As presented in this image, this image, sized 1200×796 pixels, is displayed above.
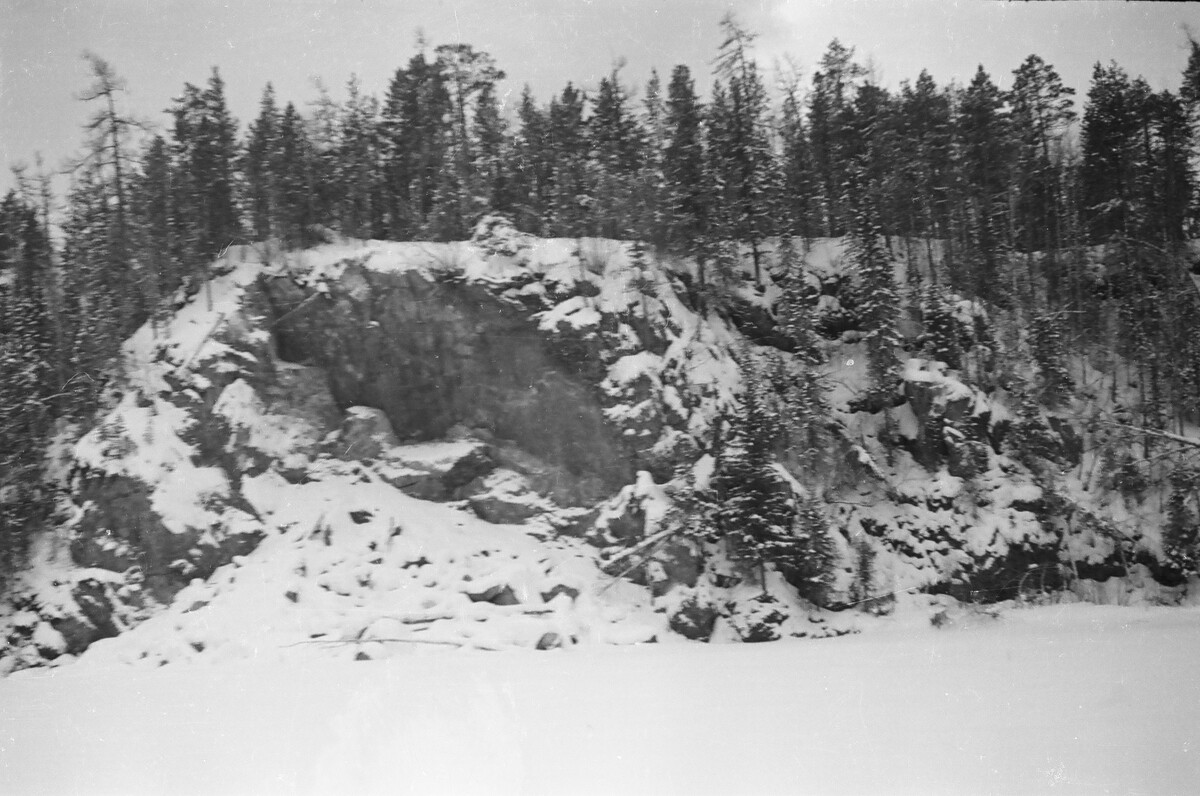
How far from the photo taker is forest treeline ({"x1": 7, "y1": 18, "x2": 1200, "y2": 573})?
2091 cm

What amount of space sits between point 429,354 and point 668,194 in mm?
8909

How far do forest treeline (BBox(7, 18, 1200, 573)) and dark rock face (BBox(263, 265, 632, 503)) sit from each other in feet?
8.32

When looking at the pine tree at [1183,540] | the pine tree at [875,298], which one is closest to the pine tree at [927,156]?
the pine tree at [875,298]

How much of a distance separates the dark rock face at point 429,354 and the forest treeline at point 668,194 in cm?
254

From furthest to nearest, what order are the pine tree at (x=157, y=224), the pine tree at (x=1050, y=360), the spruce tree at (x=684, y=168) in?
the spruce tree at (x=684, y=168) → the pine tree at (x=1050, y=360) → the pine tree at (x=157, y=224)

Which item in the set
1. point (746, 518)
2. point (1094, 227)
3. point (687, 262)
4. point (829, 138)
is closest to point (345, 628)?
point (746, 518)

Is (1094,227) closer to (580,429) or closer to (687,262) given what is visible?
(687,262)

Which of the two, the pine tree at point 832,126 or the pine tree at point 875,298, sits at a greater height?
the pine tree at point 832,126

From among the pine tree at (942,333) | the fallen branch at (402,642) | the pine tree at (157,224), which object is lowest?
the fallen branch at (402,642)

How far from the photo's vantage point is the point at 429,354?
19.9 meters

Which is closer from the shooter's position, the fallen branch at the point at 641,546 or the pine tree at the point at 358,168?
the fallen branch at the point at 641,546

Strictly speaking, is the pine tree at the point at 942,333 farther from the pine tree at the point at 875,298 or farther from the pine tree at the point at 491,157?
the pine tree at the point at 491,157

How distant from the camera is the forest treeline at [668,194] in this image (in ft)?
68.6

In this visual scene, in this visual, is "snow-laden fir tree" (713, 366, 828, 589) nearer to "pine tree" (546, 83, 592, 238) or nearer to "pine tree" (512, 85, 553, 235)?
"pine tree" (546, 83, 592, 238)
